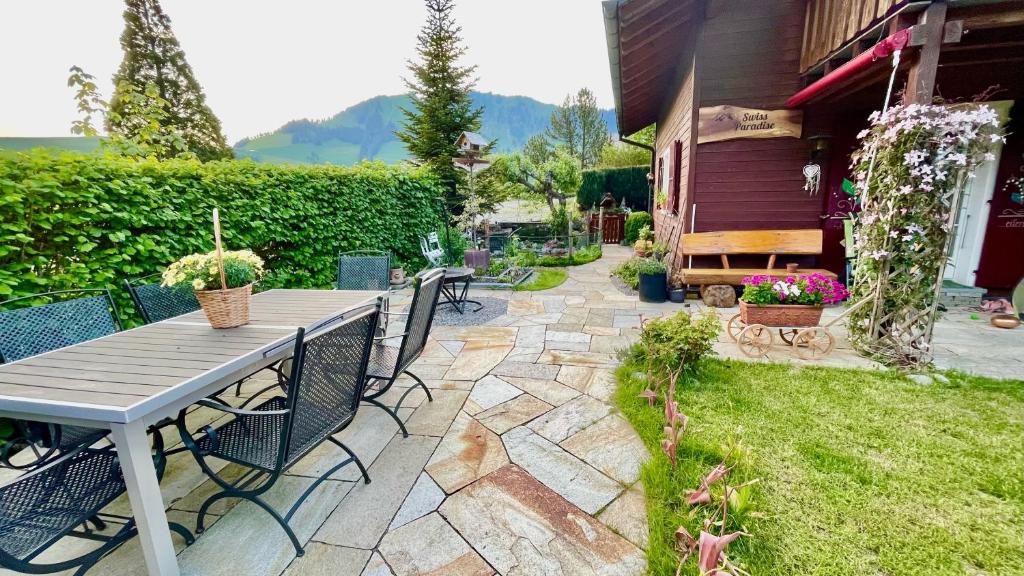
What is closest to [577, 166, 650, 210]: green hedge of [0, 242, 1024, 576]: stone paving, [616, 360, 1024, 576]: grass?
[0, 242, 1024, 576]: stone paving

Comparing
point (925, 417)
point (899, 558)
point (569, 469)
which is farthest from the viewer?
point (925, 417)

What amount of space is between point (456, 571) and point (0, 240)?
2.93 meters

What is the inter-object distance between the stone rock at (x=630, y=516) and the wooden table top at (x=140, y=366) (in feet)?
5.59

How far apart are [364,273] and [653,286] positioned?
3.53 metres

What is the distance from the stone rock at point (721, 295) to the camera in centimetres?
508

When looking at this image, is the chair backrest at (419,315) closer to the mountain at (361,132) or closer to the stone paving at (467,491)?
the stone paving at (467,491)

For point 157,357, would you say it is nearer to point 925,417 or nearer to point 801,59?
point 925,417

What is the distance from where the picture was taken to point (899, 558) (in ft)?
4.92

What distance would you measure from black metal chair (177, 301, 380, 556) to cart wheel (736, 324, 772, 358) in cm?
306

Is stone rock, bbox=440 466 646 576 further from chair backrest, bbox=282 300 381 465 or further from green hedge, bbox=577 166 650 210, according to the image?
green hedge, bbox=577 166 650 210

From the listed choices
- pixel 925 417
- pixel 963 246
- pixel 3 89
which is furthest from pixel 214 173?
pixel 963 246

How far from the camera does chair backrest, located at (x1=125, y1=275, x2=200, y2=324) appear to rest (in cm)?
246

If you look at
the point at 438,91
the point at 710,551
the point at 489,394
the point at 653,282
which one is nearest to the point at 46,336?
the point at 489,394

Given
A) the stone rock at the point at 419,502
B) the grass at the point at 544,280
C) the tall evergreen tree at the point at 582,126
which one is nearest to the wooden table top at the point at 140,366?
the stone rock at the point at 419,502
